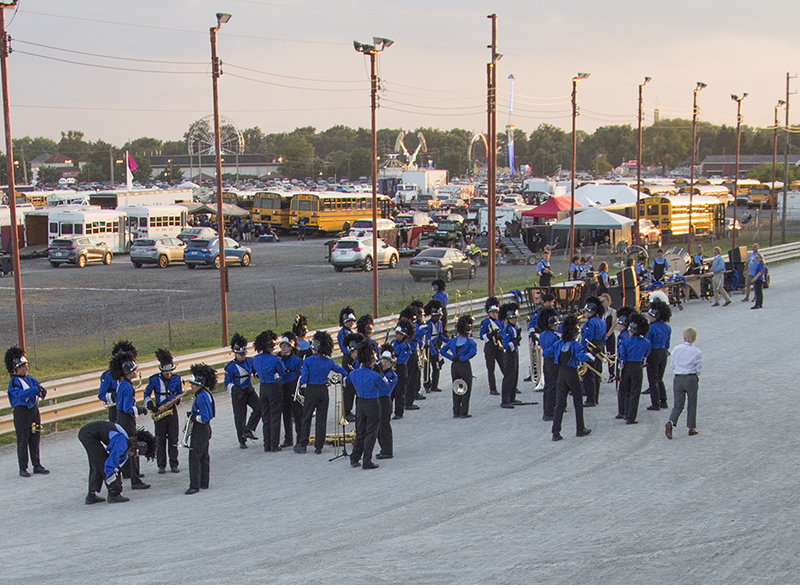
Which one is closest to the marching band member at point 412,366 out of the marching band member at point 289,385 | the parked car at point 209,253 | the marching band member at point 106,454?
the marching band member at point 289,385

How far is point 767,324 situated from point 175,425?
16.8m

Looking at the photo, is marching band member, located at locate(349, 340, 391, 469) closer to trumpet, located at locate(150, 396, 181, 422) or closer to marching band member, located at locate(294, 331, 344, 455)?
marching band member, located at locate(294, 331, 344, 455)

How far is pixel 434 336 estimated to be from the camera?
16.0 metres

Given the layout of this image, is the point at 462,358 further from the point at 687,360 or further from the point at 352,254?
the point at 352,254

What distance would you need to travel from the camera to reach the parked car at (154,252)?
4075 centimetres

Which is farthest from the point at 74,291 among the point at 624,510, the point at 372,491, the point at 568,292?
the point at 624,510

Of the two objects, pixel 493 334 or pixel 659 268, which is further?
pixel 659 268

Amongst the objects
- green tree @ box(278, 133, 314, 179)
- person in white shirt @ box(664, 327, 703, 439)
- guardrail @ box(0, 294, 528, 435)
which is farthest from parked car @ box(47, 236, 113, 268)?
green tree @ box(278, 133, 314, 179)

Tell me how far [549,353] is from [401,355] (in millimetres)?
2481

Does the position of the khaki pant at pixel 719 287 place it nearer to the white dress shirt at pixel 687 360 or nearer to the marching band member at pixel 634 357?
the marching band member at pixel 634 357

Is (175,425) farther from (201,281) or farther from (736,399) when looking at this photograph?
(201,281)

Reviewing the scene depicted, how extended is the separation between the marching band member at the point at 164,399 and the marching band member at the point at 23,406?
59.1 inches

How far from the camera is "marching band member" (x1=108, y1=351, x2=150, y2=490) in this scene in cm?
1113

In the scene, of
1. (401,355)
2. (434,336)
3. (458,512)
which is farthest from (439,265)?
(458,512)
